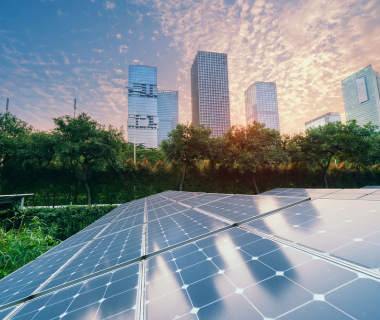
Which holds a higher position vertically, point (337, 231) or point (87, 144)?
point (87, 144)

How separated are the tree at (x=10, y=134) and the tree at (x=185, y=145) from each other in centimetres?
1507

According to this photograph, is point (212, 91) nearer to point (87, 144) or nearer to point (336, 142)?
point (336, 142)

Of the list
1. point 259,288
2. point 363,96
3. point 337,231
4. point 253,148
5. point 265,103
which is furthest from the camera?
point 265,103

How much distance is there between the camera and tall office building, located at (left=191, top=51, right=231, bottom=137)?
13512cm

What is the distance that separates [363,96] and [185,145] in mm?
176266

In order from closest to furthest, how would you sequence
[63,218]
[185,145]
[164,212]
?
[164,212]
[63,218]
[185,145]

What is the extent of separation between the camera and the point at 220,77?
13800 cm

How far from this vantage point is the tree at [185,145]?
1955cm

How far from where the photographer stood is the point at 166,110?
6491 inches

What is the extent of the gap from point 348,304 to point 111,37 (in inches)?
1360

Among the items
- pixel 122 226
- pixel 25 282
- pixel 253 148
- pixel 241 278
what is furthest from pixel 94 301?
pixel 253 148

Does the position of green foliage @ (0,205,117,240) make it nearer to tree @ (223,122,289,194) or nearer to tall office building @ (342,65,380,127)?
tree @ (223,122,289,194)

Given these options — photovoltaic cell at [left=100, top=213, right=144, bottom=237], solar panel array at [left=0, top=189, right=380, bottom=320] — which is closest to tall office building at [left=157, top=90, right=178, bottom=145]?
photovoltaic cell at [left=100, top=213, right=144, bottom=237]

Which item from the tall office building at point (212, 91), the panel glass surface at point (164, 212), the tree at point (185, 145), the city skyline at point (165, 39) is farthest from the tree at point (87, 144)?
the tall office building at point (212, 91)
